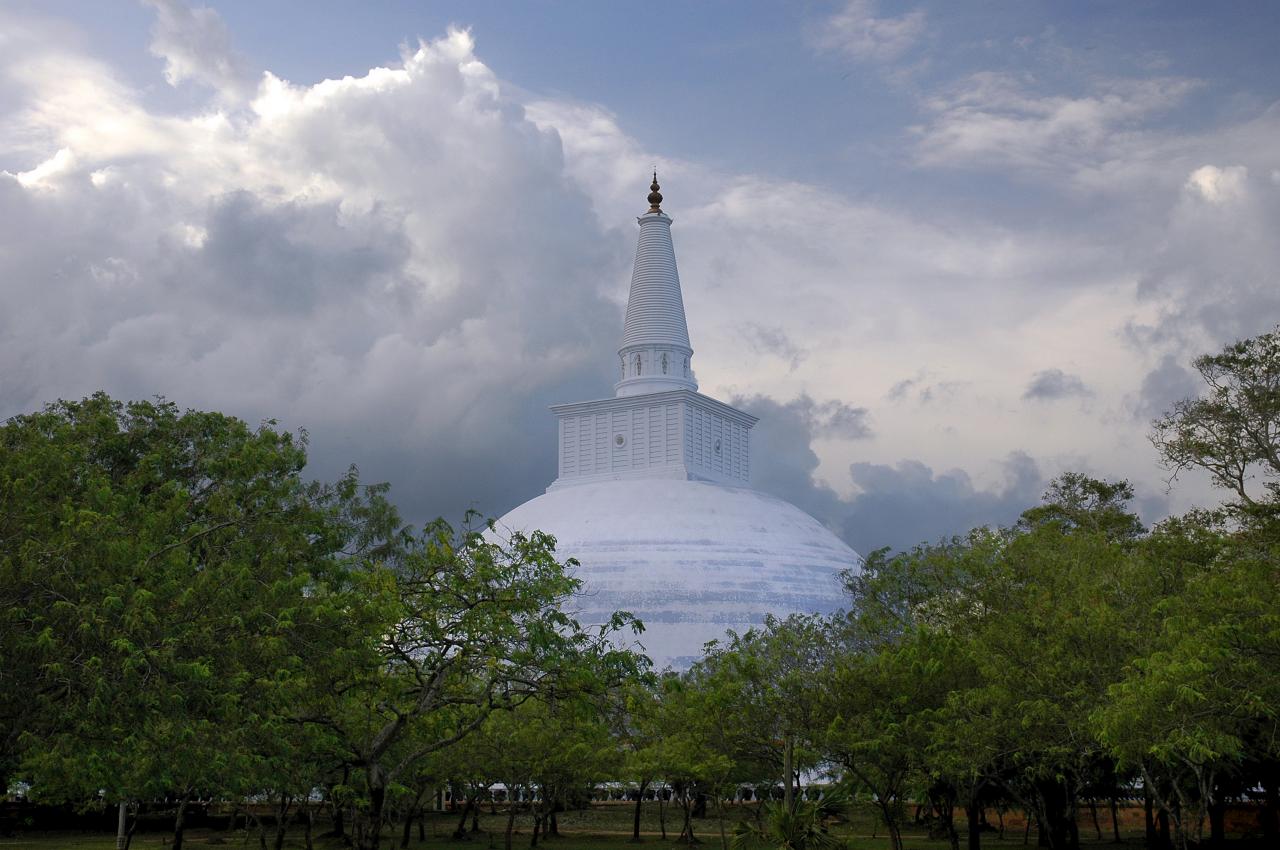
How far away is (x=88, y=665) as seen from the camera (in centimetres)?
1622

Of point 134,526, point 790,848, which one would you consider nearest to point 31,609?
point 134,526

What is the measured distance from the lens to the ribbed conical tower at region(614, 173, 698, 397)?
75.3 metres

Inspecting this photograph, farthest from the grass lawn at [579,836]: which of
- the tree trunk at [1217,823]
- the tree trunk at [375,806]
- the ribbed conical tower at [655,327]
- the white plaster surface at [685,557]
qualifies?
the ribbed conical tower at [655,327]

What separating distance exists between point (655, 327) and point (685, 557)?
16881mm

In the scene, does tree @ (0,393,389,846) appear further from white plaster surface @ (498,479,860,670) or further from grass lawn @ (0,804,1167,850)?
white plaster surface @ (498,479,860,670)

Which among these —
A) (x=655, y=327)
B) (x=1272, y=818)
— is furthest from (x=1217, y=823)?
(x=655, y=327)

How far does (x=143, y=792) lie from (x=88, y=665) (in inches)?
342

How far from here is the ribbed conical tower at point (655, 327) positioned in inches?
2965

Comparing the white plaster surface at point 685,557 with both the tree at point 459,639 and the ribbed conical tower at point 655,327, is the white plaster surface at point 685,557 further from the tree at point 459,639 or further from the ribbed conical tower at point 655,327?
the tree at point 459,639

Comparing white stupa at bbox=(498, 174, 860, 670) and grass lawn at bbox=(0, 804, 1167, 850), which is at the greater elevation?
white stupa at bbox=(498, 174, 860, 670)

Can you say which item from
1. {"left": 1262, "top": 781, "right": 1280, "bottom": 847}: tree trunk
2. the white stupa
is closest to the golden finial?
the white stupa

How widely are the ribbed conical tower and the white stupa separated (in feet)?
0.28

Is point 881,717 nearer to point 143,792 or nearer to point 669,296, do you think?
point 143,792

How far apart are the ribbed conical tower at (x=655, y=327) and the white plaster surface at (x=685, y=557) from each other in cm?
633
